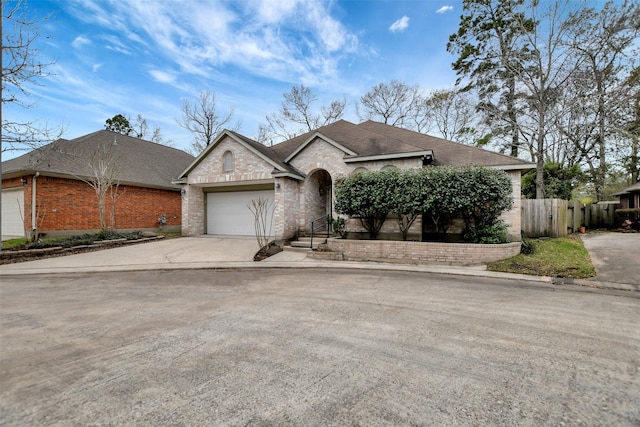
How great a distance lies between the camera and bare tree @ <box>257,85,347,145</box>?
2650cm

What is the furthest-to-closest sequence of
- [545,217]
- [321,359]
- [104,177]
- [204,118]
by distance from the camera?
[204,118]
[104,177]
[545,217]
[321,359]

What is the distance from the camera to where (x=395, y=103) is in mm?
25406

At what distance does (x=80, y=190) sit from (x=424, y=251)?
53.8 feet

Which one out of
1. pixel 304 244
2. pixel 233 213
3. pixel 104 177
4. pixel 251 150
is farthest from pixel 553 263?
pixel 104 177

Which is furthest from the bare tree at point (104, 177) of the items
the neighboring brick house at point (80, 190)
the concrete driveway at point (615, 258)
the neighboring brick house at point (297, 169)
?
the concrete driveway at point (615, 258)

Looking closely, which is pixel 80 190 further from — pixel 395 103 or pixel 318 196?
pixel 395 103

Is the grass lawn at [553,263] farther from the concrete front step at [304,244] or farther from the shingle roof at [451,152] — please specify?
the concrete front step at [304,244]

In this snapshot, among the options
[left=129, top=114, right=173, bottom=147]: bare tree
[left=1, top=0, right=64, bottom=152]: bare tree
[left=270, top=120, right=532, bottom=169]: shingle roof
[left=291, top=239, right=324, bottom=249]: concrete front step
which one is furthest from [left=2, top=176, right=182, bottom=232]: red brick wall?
[left=129, top=114, right=173, bottom=147]: bare tree

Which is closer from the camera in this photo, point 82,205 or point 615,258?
point 615,258

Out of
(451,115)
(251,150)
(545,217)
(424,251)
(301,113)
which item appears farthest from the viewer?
(301,113)

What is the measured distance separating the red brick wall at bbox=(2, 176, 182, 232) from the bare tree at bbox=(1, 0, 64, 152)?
319 centimetres

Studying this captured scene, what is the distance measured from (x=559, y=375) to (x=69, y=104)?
1735 cm

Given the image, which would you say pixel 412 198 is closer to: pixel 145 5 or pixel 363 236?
pixel 363 236

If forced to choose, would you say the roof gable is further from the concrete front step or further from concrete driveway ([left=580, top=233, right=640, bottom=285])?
concrete driveway ([left=580, top=233, right=640, bottom=285])
